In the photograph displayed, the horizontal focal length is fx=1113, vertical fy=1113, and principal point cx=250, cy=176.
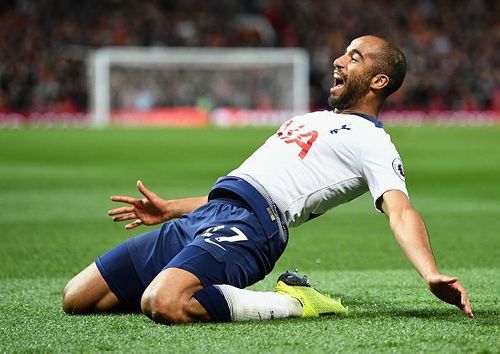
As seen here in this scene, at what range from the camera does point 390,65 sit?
17.4 ft

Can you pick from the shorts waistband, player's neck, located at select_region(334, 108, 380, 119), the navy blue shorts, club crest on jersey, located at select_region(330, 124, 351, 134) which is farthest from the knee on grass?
player's neck, located at select_region(334, 108, 380, 119)

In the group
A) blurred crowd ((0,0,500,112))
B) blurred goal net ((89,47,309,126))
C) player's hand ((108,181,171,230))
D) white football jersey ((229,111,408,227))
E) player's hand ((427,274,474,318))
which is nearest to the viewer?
player's hand ((427,274,474,318))

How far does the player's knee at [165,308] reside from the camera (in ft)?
16.1

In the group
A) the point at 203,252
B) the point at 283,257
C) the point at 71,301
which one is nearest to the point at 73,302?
the point at 71,301

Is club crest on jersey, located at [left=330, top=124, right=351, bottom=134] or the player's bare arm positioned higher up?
club crest on jersey, located at [left=330, top=124, right=351, bottom=134]

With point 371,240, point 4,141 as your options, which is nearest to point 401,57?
point 371,240

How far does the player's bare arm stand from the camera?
5.68 meters

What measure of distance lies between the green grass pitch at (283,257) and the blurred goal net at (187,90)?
13.5 m

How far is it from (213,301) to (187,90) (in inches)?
1203

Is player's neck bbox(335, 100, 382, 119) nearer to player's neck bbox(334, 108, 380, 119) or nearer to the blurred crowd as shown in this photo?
player's neck bbox(334, 108, 380, 119)

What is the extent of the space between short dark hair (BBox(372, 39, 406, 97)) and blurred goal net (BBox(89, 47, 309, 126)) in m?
29.9

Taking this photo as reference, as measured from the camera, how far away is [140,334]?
479 centimetres

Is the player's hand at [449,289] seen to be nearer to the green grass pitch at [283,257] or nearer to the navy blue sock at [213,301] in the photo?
the green grass pitch at [283,257]

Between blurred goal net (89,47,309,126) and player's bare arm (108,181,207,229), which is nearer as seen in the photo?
player's bare arm (108,181,207,229)
